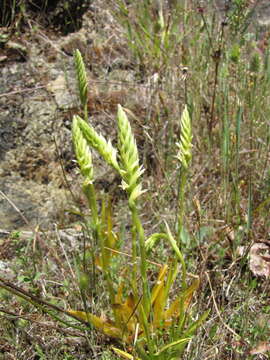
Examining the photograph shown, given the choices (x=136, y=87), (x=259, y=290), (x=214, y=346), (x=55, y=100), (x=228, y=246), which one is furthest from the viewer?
(x=136, y=87)

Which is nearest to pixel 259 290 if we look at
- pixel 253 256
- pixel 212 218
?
pixel 253 256

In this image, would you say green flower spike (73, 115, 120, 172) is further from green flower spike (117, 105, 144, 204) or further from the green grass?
the green grass

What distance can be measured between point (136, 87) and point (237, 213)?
94 centimetres

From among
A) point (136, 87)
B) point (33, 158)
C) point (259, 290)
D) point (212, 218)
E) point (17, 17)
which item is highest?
point (17, 17)

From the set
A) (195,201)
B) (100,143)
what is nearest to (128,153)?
(100,143)

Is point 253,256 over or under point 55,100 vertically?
under

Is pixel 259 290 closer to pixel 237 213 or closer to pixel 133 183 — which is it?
pixel 237 213

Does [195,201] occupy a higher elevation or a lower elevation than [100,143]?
lower

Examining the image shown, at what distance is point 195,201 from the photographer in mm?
1213

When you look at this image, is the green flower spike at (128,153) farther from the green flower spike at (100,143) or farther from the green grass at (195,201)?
the green grass at (195,201)

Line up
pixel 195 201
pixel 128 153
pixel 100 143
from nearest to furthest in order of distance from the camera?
pixel 128 153
pixel 100 143
pixel 195 201

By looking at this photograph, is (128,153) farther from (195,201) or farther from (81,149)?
(195,201)

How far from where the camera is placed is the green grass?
1.25 metres

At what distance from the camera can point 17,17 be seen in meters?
2.26
